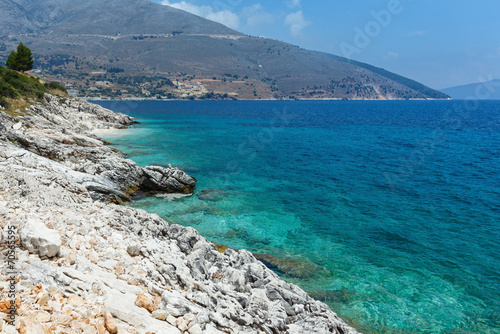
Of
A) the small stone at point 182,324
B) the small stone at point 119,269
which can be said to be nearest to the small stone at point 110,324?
the small stone at point 182,324

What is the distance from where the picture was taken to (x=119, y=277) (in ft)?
32.2

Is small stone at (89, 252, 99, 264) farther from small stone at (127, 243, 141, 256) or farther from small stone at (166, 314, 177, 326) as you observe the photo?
small stone at (166, 314, 177, 326)

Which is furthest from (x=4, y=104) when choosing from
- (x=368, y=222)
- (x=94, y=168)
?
(x=368, y=222)

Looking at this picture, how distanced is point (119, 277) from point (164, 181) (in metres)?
21.2

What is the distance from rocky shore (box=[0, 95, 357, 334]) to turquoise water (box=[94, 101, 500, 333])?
536 centimetres

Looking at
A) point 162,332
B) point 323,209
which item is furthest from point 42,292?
point 323,209

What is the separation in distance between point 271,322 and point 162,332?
4292 millimetres

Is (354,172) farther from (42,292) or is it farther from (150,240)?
(42,292)

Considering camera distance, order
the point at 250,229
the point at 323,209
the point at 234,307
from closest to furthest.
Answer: the point at 234,307 < the point at 250,229 < the point at 323,209

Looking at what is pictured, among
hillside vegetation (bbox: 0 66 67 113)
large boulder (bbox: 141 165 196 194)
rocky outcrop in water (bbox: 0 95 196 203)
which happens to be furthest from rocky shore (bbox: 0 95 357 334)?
hillside vegetation (bbox: 0 66 67 113)

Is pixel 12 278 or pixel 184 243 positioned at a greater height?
pixel 12 278

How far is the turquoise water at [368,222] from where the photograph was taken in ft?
52.4

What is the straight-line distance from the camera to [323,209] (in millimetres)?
28281

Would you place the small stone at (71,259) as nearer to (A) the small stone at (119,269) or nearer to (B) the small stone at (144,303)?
(A) the small stone at (119,269)
